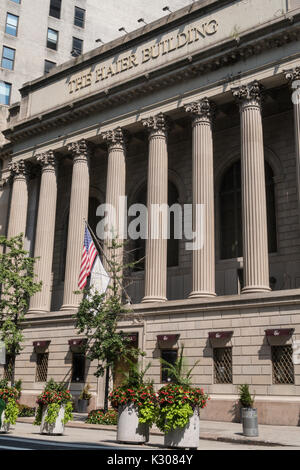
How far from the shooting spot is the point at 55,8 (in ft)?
194

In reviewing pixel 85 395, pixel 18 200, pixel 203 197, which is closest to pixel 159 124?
pixel 203 197

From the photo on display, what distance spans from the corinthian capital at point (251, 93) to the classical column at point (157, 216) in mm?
5498

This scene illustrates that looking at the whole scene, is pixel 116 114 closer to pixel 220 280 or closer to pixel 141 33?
pixel 141 33

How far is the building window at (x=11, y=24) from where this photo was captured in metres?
55.9

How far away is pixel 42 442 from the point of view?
1535 centimetres

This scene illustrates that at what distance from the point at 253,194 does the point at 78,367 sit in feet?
48.4

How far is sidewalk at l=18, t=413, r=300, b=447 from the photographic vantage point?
17.0m

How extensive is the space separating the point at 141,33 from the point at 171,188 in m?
10.2

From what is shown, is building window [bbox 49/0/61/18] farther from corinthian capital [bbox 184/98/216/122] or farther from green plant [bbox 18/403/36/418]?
green plant [bbox 18/403/36/418]

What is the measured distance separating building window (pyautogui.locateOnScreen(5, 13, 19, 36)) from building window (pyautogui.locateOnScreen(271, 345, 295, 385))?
4518 cm

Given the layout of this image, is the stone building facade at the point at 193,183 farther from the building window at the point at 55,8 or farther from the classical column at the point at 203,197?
the building window at the point at 55,8

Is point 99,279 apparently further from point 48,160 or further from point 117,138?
point 48,160

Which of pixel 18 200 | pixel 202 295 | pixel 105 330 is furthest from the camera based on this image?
pixel 18 200

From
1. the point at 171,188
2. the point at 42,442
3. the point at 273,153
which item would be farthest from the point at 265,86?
the point at 42,442
